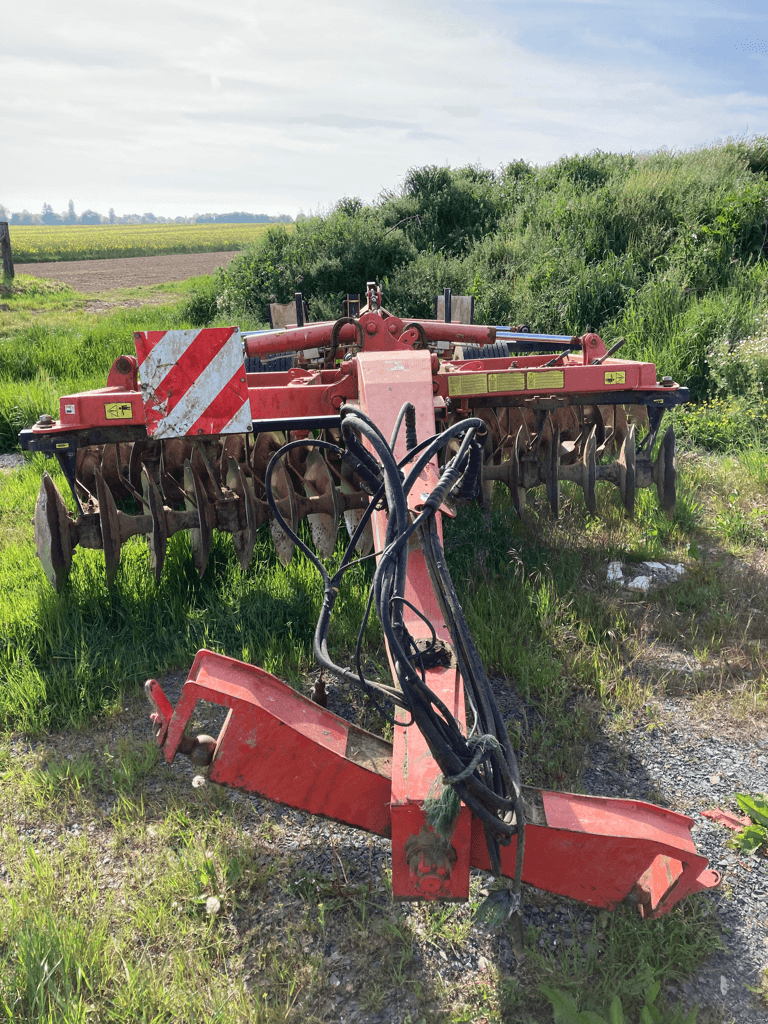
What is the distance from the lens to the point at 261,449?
3.76 m

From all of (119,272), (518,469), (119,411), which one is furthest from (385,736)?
(119,272)

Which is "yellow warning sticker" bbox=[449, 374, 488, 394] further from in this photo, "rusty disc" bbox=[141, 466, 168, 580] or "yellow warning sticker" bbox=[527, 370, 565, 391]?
"rusty disc" bbox=[141, 466, 168, 580]

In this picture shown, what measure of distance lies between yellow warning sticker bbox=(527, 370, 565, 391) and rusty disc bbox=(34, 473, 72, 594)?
95.0 inches

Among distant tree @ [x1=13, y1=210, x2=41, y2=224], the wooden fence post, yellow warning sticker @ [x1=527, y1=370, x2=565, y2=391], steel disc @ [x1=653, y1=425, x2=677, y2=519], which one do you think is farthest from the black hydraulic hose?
distant tree @ [x1=13, y1=210, x2=41, y2=224]

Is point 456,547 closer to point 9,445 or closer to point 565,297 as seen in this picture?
point 9,445

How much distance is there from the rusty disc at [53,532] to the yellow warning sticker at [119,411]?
40 centimetres

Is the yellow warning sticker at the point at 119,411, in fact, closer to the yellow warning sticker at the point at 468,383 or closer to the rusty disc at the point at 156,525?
the rusty disc at the point at 156,525

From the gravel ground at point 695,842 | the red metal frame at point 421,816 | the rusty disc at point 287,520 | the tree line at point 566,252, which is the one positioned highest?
the tree line at point 566,252

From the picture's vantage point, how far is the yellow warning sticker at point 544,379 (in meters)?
3.77

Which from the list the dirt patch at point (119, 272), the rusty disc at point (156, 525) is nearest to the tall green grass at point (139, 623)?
the rusty disc at point (156, 525)

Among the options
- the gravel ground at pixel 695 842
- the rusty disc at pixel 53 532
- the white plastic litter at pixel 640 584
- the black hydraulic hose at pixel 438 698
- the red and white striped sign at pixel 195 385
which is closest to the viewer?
the black hydraulic hose at pixel 438 698

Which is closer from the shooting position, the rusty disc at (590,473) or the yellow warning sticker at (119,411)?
the yellow warning sticker at (119,411)

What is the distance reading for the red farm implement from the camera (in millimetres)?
1650

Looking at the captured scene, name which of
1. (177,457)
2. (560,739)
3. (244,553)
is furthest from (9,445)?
(560,739)
